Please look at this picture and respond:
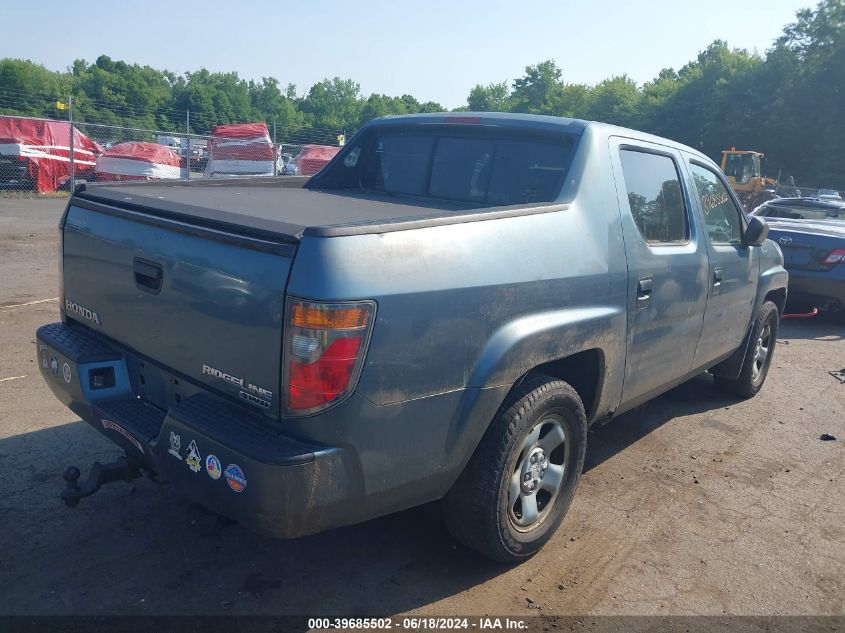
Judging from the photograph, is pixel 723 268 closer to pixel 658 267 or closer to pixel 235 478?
pixel 658 267

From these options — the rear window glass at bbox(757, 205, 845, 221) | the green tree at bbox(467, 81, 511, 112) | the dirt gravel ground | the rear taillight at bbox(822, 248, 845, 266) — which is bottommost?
the dirt gravel ground

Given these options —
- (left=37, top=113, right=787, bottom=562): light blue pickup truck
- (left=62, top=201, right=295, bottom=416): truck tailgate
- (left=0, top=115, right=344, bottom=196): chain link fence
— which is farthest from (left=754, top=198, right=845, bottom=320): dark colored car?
(left=0, top=115, right=344, bottom=196): chain link fence

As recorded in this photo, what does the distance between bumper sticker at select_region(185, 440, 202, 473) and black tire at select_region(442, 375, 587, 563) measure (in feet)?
3.48

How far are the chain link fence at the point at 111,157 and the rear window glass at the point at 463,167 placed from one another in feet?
39.9

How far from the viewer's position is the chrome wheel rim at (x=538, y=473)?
3271 millimetres

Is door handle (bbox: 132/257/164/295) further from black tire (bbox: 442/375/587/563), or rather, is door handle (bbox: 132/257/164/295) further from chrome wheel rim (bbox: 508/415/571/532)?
chrome wheel rim (bbox: 508/415/571/532)

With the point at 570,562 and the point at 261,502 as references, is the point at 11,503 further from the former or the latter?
the point at 570,562

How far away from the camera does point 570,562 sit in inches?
136

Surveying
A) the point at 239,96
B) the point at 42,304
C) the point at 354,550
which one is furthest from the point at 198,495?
the point at 239,96

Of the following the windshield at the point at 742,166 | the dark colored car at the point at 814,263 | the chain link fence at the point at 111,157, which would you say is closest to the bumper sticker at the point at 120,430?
the dark colored car at the point at 814,263

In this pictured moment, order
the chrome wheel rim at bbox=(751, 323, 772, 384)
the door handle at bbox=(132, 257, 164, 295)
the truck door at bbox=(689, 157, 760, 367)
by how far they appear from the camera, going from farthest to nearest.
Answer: the chrome wheel rim at bbox=(751, 323, 772, 384) < the truck door at bbox=(689, 157, 760, 367) < the door handle at bbox=(132, 257, 164, 295)

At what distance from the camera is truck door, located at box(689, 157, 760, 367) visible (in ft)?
15.4

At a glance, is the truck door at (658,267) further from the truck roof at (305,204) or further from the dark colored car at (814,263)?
the dark colored car at (814,263)

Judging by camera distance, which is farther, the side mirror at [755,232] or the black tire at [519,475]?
the side mirror at [755,232]
